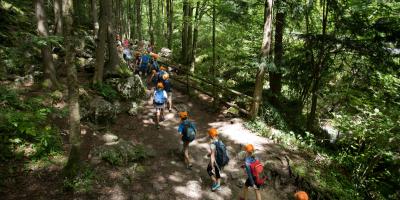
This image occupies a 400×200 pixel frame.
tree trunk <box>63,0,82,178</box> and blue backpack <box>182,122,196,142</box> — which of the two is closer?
tree trunk <box>63,0,82,178</box>

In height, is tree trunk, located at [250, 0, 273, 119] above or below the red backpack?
above

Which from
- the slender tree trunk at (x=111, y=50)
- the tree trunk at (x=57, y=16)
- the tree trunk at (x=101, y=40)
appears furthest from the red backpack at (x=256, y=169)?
the tree trunk at (x=57, y=16)

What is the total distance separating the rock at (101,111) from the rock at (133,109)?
87 cm

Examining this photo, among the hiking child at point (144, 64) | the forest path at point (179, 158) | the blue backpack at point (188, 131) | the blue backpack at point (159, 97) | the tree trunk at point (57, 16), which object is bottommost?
the forest path at point (179, 158)

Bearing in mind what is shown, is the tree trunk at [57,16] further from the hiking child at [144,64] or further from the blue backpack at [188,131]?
the blue backpack at [188,131]

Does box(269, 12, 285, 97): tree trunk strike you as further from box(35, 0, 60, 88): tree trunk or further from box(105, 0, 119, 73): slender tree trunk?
box(35, 0, 60, 88): tree trunk

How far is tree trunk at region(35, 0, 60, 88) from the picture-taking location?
37.5 ft

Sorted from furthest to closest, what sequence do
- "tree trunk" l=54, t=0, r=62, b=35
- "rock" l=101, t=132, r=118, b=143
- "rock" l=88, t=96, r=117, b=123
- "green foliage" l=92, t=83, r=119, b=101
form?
"tree trunk" l=54, t=0, r=62, b=35 → "green foliage" l=92, t=83, r=119, b=101 → "rock" l=88, t=96, r=117, b=123 → "rock" l=101, t=132, r=118, b=143

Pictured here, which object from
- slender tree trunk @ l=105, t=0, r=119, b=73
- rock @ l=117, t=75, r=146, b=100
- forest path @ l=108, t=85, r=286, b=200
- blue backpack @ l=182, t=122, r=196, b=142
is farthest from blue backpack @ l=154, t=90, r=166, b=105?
slender tree trunk @ l=105, t=0, r=119, b=73

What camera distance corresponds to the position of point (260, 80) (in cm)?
1297

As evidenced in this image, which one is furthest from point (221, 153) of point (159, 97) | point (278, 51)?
point (278, 51)

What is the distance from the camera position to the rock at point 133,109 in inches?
537

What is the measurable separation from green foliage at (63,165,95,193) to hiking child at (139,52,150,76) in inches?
421

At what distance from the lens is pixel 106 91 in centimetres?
1354
